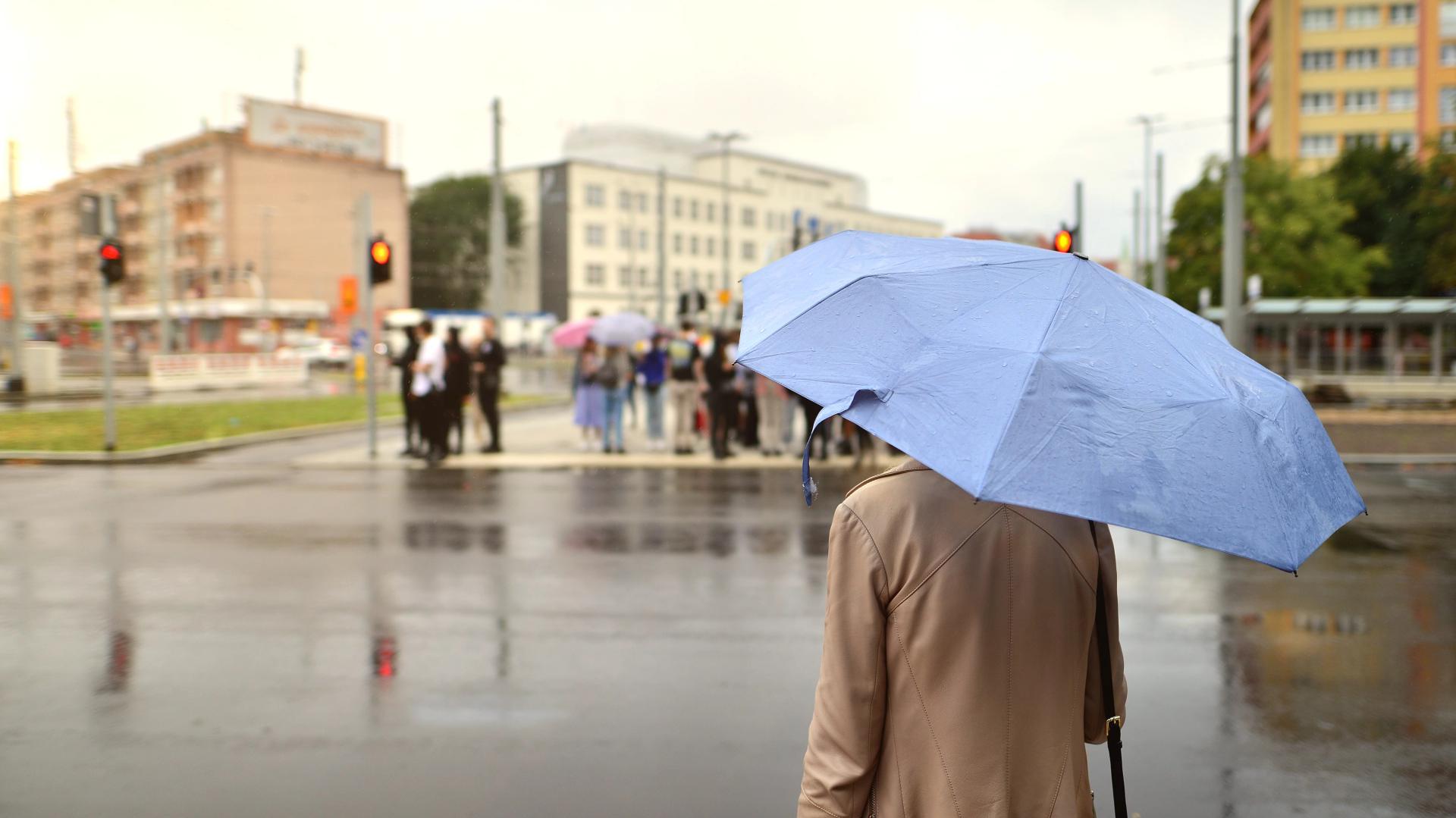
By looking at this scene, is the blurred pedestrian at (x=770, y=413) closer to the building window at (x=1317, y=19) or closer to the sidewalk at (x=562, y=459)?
the sidewalk at (x=562, y=459)

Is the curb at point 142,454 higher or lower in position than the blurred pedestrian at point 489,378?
lower

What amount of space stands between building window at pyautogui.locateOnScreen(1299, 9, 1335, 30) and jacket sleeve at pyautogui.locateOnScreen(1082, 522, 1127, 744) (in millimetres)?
85393

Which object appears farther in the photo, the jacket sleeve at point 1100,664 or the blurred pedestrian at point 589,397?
the blurred pedestrian at point 589,397

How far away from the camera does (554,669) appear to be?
608 centimetres

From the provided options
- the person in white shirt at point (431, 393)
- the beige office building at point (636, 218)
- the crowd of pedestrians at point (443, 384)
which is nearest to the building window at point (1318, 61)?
the beige office building at point (636, 218)

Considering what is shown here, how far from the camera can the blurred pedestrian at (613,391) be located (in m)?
17.2

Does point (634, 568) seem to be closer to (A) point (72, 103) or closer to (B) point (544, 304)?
(A) point (72, 103)

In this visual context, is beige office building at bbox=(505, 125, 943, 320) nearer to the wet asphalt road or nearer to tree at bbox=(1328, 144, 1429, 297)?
tree at bbox=(1328, 144, 1429, 297)

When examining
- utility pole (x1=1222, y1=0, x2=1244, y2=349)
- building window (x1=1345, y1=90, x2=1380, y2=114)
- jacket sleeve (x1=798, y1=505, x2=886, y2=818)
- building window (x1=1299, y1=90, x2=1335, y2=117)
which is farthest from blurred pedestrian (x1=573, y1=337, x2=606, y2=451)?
building window (x1=1345, y1=90, x2=1380, y2=114)

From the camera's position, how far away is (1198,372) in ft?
7.09

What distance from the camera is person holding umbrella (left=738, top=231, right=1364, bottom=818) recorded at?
2006mm

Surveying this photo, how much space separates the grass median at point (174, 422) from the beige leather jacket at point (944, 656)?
1778cm

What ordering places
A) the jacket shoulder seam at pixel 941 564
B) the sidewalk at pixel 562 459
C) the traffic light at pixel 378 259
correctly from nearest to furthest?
the jacket shoulder seam at pixel 941 564
the sidewalk at pixel 562 459
the traffic light at pixel 378 259

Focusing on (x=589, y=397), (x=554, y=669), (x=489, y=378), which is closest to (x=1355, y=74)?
(x=589, y=397)
